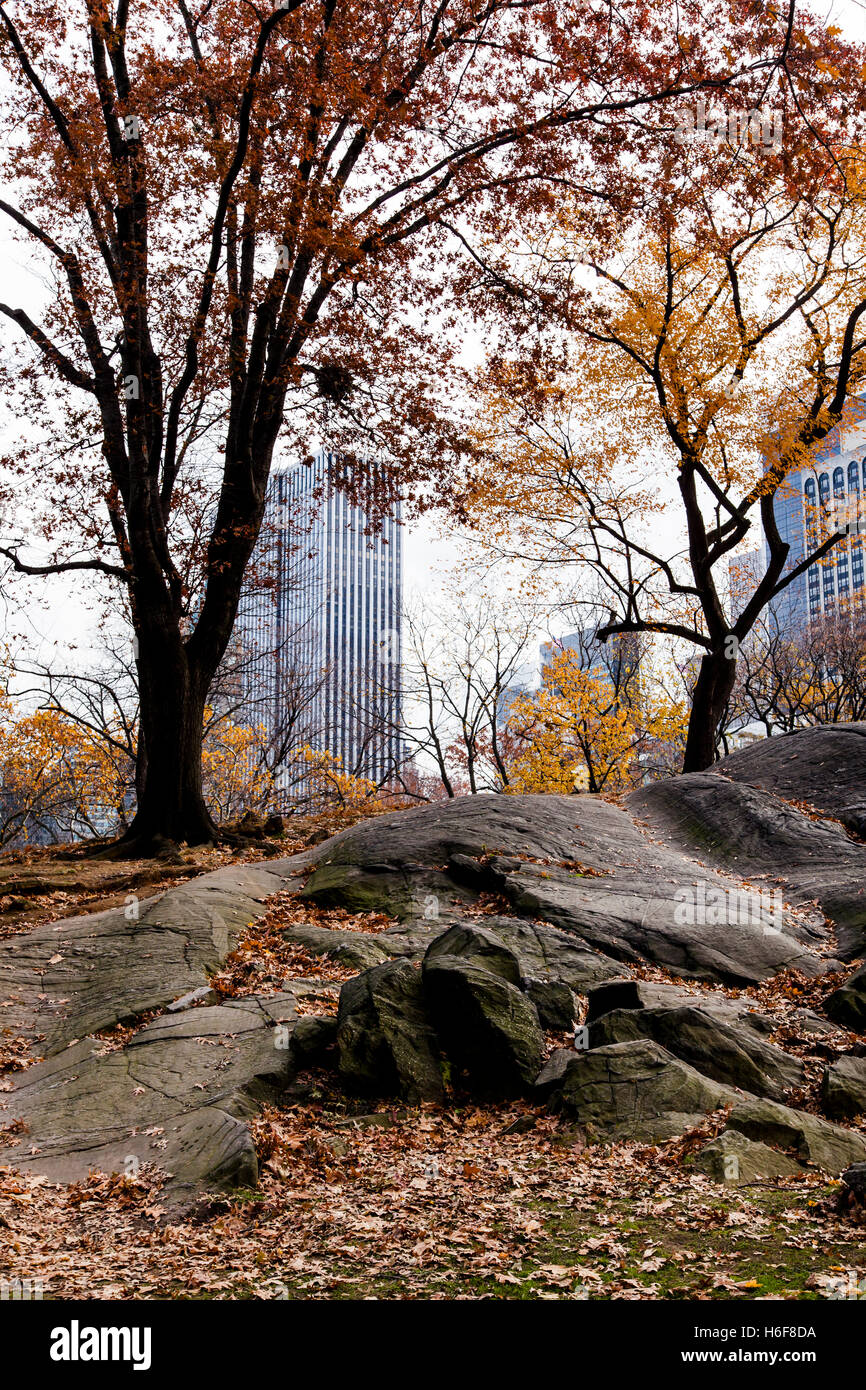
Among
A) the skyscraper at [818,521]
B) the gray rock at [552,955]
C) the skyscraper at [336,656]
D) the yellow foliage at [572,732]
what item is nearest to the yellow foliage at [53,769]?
the skyscraper at [336,656]

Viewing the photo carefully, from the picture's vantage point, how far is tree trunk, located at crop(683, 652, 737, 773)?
1995cm

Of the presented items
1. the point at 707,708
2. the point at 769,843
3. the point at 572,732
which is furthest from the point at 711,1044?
the point at 572,732

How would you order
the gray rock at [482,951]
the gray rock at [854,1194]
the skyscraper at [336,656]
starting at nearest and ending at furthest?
the gray rock at [854,1194] < the gray rock at [482,951] < the skyscraper at [336,656]

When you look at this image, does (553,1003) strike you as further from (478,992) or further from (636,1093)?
(636,1093)

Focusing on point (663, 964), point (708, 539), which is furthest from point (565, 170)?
point (663, 964)

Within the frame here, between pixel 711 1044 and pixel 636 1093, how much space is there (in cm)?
93

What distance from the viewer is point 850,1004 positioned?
8.49 meters

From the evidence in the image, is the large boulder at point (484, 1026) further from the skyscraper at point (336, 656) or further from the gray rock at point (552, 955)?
the skyscraper at point (336, 656)

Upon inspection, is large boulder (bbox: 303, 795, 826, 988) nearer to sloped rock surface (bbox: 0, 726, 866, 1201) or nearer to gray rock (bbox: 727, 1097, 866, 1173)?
sloped rock surface (bbox: 0, 726, 866, 1201)

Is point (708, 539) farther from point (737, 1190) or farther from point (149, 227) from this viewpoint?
point (737, 1190)

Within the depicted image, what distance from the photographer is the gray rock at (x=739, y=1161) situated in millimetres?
5645

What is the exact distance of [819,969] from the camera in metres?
9.67

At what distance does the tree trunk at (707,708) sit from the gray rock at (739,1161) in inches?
568

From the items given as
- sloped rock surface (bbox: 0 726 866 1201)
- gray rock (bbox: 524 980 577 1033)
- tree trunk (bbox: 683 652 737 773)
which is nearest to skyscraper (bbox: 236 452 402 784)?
tree trunk (bbox: 683 652 737 773)
